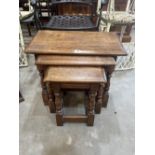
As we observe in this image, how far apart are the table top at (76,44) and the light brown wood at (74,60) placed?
0.03m

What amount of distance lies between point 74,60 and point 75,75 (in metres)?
0.17

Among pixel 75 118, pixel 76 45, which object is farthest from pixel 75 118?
pixel 76 45

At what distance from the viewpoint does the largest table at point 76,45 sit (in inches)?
48.7

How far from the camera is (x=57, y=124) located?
143 cm

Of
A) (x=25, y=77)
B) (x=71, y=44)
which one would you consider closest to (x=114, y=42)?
(x=71, y=44)

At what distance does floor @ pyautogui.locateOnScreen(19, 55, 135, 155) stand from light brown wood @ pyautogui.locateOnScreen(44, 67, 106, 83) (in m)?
0.59

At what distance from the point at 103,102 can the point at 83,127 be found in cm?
35

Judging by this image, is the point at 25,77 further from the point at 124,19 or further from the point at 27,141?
the point at 124,19

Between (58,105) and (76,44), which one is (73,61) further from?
(58,105)

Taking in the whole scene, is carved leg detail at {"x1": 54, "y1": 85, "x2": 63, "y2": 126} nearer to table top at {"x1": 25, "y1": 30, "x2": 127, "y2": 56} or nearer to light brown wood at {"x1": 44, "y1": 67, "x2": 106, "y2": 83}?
light brown wood at {"x1": 44, "y1": 67, "x2": 106, "y2": 83}

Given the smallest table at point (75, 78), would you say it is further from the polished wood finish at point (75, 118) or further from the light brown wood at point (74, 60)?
the polished wood finish at point (75, 118)

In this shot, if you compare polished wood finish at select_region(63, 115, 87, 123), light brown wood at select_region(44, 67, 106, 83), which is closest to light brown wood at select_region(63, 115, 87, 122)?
polished wood finish at select_region(63, 115, 87, 123)

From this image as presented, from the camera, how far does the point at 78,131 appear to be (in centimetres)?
141

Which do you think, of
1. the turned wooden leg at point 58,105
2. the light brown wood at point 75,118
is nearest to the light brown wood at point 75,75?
the turned wooden leg at point 58,105
